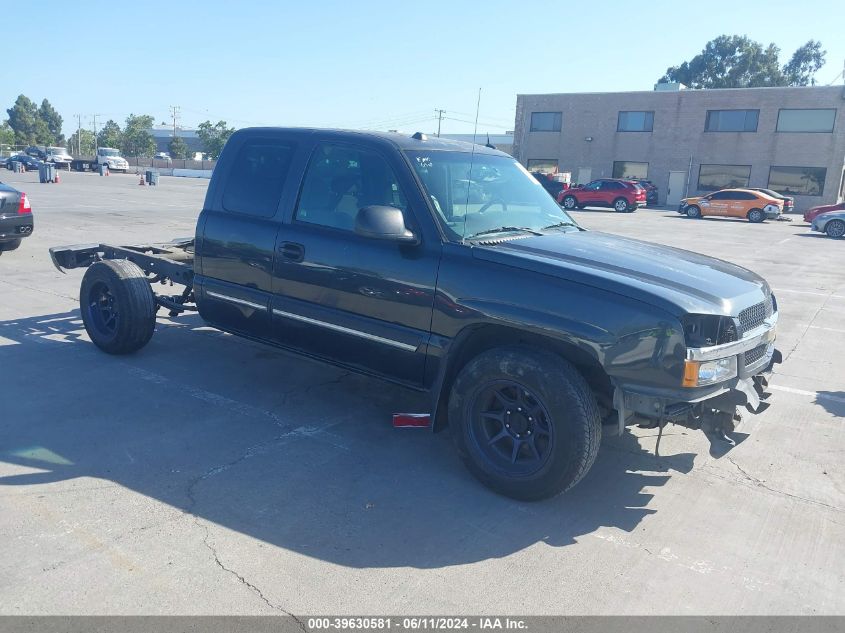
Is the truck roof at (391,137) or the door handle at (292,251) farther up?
the truck roof at (391,137)

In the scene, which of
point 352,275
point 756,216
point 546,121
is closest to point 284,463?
point 352,275

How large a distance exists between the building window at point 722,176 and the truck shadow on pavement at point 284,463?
44.1m

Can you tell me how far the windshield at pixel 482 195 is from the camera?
4484mm

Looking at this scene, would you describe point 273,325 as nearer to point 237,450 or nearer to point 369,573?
point 237,450

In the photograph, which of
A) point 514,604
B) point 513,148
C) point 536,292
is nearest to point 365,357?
point 536,292

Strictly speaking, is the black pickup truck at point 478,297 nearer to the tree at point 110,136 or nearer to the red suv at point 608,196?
the red suv at point 608,196

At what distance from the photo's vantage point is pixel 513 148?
174ft

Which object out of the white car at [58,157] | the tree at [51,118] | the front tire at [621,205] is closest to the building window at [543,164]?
the front tire at [621,205]

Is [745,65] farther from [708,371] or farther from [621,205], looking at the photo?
[708,371]

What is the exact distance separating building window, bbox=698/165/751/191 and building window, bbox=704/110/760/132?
2.33m

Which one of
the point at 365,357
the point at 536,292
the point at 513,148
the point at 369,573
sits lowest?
the point at 369,573

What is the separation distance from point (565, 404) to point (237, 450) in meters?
2.13

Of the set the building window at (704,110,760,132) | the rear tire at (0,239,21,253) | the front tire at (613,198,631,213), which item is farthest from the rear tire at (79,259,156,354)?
the building window at (704,110,760,132)

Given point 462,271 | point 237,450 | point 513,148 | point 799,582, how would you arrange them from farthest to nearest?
point 513,148 < point 237,450 < point 462,271 < point 799,582
